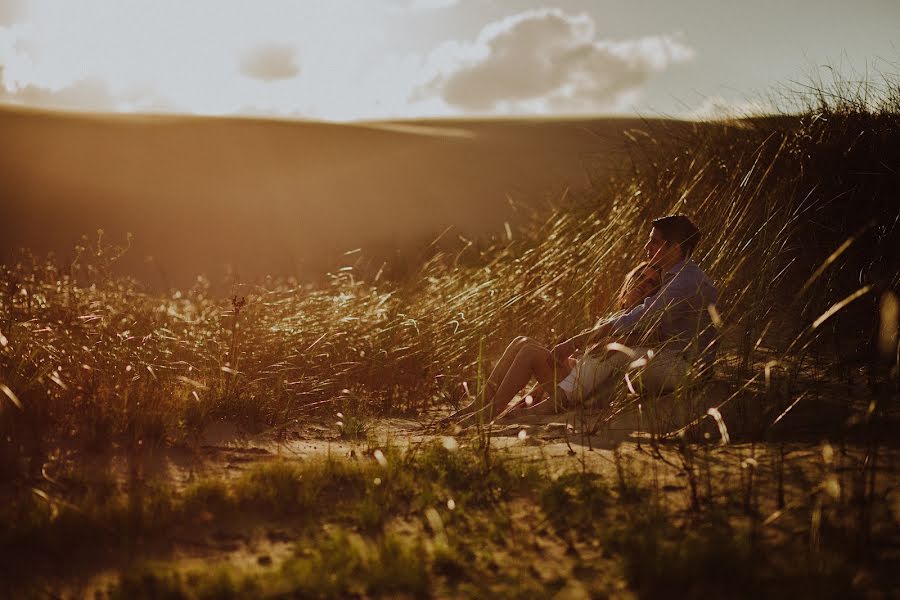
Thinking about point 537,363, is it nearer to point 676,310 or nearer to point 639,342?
point 639,342

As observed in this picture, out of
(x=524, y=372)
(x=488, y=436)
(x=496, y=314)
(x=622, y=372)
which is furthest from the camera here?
(x=496, y=314)

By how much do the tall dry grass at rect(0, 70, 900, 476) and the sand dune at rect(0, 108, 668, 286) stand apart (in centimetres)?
308

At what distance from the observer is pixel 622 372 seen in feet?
12.6

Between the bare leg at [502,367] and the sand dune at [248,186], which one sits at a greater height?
the sand dune at [248,186]

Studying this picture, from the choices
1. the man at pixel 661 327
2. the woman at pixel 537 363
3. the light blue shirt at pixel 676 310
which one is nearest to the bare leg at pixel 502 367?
the woman at pixel 537 363

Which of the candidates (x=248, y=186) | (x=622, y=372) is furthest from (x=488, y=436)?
(x=248, y=186)

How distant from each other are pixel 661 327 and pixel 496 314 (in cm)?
134

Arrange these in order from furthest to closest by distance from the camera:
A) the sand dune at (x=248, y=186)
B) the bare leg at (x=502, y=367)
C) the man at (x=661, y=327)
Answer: the sand dune at (x=248, y=186) < the bare leg at (x=502, y=367) < the man at (x=661, y=327)

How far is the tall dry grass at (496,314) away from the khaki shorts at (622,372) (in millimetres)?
311

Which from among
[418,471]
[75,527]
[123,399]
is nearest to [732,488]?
[418,471]

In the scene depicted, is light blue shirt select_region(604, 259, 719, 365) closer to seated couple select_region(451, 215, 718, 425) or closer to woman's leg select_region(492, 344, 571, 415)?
seated couple select_region(451, 215, 718, 425)

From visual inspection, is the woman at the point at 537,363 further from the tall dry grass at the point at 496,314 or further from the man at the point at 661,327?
the tall dry grass at the point at 496,314

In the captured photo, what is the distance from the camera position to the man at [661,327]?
148 inches

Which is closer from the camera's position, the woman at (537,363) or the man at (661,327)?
A: the man at (661,327)
